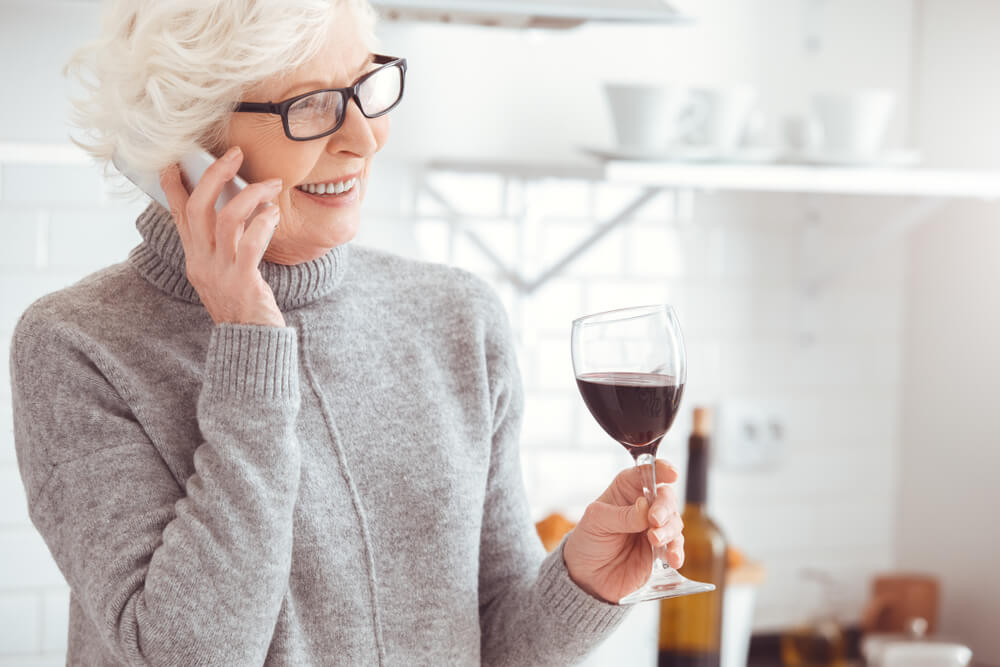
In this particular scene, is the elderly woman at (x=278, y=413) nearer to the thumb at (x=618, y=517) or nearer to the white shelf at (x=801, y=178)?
the thumb at (x=618, y=517)

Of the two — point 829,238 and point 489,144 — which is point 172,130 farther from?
point 829,238

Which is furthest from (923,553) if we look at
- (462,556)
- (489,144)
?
(462,556)

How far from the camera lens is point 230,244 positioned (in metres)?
0.82

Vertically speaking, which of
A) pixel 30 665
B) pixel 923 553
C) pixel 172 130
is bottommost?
pixel 30 665

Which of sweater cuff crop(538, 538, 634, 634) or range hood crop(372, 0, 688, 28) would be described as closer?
sweater cuff crop(538, 538, 634, 634)

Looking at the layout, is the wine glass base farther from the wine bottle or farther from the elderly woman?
the wine bottle

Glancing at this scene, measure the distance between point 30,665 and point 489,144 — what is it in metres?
1.04

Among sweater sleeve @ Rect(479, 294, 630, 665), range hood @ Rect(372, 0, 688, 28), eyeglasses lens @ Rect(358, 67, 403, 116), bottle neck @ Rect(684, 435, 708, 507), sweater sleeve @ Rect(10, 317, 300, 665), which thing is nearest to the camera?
sweater sleeve @ Rect(10, 317, 300, 665)

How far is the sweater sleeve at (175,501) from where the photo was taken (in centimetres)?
79

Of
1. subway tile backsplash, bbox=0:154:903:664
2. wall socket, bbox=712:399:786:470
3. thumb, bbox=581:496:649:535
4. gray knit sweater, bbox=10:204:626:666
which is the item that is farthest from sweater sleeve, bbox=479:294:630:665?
wall socket, bbox=712:399:786:470

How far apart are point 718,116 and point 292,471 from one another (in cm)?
97

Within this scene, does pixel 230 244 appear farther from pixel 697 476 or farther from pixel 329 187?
pixel 697 476

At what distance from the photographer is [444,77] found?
1.74 m

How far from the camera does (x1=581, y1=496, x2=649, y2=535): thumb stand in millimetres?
860
